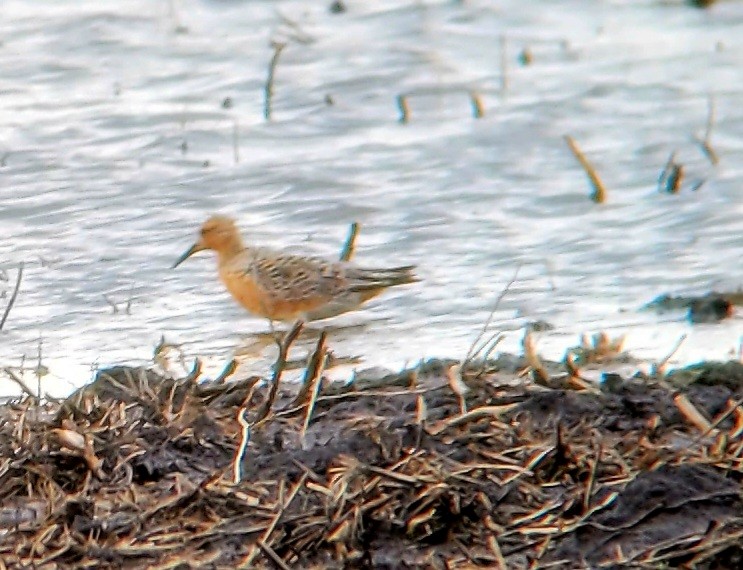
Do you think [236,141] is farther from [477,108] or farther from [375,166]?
[477,108]

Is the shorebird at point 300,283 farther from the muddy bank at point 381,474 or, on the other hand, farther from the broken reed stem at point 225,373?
the muddy bank at point 381,474

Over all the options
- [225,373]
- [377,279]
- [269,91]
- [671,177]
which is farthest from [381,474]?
[269,91]

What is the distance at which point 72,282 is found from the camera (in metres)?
7.75

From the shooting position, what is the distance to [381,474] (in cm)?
437

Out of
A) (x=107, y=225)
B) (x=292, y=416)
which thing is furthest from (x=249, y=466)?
(x=107, y=225)

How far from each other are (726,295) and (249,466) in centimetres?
298

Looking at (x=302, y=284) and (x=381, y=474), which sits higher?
(x=381, y=474)

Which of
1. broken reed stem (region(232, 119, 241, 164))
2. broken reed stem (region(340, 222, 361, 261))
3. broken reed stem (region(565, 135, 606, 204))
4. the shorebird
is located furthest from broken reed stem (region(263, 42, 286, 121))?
the shorebird

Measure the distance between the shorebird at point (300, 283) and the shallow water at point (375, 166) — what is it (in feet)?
0.42

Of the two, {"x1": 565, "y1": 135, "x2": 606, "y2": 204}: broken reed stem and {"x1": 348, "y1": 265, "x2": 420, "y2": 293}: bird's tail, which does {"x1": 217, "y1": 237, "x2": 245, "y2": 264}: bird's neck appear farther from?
{"x1": 565, "y1": 135, "x2": 606, "y2": 204}: broken reed stem

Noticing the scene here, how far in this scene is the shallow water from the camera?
23.6 feet

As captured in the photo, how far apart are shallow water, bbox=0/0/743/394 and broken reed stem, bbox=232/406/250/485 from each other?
1.48 metres

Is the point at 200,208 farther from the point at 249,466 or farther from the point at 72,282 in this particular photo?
the point at 249,466

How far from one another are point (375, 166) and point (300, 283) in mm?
2188
